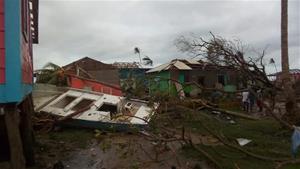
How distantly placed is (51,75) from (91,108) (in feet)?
19.5

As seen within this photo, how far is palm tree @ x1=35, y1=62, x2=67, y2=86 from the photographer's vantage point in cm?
2064

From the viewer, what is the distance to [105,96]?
16812 mm

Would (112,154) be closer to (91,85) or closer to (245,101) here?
(91,85)

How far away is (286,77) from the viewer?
14656 millimetres

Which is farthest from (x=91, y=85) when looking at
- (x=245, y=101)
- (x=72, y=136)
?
(x=245, y=101)

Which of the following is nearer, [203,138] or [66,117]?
[203,138]

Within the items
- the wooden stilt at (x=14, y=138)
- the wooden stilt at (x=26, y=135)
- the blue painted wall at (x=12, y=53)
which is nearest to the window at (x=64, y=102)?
the wooden stilt at (x=26, y=135)

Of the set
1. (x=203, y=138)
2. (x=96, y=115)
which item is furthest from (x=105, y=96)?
(x=203, y=138)

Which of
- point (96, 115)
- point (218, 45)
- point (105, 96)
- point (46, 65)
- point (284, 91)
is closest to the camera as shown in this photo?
point (218, 45)

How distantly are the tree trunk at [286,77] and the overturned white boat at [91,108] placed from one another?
406 cm

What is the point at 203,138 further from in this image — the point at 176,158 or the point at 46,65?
the point at 46,65

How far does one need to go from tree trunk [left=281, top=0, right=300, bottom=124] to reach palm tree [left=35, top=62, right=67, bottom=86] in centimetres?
951

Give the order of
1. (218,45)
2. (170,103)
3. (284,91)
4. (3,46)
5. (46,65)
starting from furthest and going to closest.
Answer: (46,65) < (284,91) < (218,45) < (170,103) < (3,46)

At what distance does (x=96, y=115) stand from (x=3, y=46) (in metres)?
9.29
